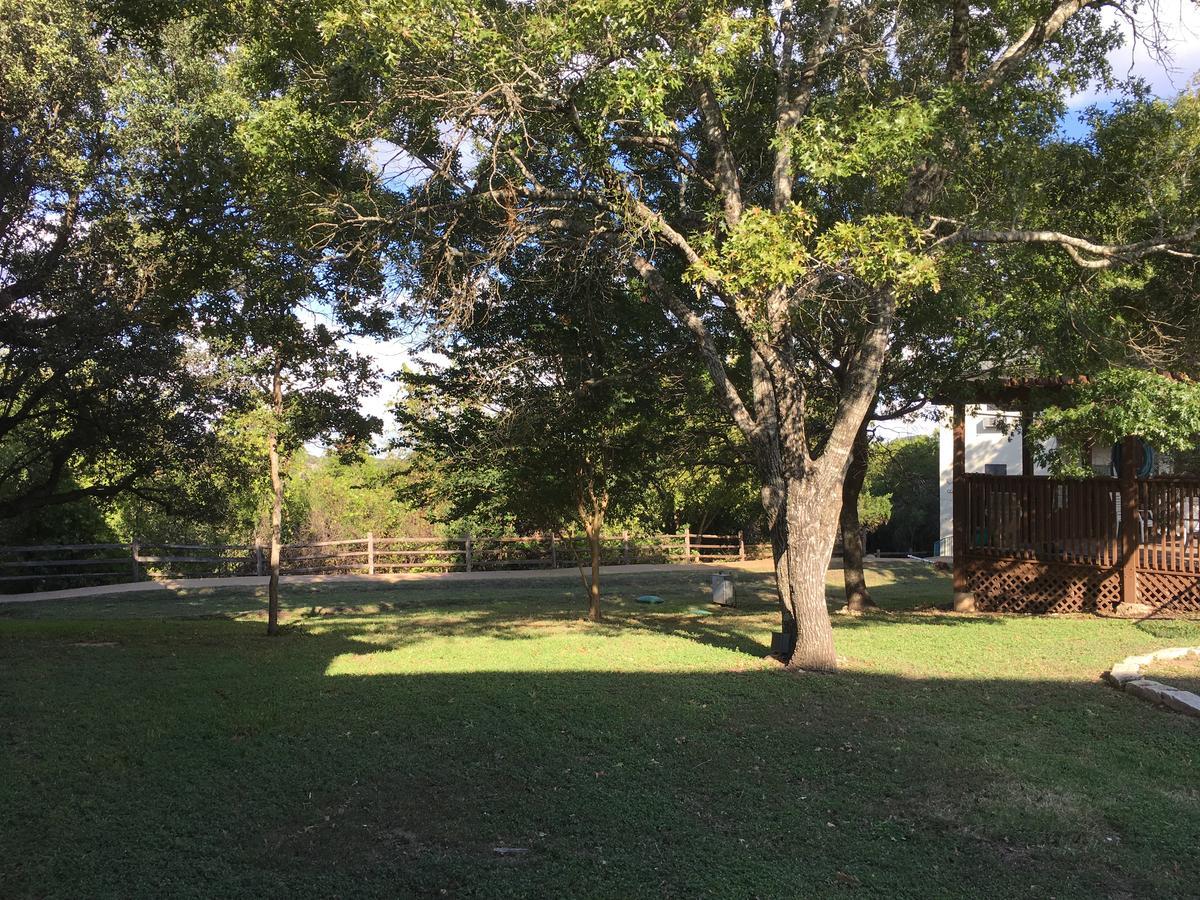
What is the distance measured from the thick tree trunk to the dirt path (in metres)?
14.6

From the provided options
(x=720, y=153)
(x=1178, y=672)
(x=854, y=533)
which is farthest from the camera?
(x=854, y=533)

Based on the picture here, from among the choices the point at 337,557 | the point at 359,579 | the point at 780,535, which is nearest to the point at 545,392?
the point at 780,535

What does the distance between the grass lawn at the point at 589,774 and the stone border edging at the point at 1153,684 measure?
0.60ft

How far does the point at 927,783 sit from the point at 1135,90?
9356mm

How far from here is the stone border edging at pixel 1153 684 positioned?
23.1 ft

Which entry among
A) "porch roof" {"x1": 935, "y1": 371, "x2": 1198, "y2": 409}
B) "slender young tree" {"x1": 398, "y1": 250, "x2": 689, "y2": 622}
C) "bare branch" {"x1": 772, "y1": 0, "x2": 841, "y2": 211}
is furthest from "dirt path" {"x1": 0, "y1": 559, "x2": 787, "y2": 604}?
"bare branch" {"x1": 772, "y1": 0, "x2": 841, "y2": 211}

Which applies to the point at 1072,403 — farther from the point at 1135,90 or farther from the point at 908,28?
the point at 908,28

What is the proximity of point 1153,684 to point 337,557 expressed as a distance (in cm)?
1968

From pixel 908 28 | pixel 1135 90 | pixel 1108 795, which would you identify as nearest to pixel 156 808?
pixel 1108 795

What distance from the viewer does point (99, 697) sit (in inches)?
299

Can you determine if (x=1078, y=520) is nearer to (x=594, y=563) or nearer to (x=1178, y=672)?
(x=1178, y=672)

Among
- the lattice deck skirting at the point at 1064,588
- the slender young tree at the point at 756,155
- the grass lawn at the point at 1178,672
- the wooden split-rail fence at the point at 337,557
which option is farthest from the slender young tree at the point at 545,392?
the lattice deck skirting at the point at 1064,588

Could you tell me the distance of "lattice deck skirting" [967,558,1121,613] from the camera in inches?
563

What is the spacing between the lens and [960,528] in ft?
51.8
